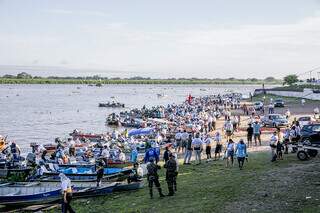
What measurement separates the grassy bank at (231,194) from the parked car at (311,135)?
160cm

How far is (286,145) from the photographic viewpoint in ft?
87.1

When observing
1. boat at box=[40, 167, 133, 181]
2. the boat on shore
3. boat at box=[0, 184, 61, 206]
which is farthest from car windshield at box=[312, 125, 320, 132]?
boat at box=[0, 184, 61, 206]

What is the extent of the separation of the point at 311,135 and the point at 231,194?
926 centimetres

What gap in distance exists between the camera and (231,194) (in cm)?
1788

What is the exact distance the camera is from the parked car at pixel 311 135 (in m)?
24.9

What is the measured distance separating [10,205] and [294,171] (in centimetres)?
1261

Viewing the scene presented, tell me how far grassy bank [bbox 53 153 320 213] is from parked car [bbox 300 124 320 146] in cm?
160

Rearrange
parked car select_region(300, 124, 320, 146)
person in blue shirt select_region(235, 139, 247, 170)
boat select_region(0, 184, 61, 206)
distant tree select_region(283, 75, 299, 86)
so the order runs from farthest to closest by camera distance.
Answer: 1. distant tree select_region(283, 75, 299, 86)
2. parked car select_region(300, 124, 320, 146)
3. person in blue shirt select_region(235, 139, 247, 170)
4. boat select_region(0, 184, 61, 206)

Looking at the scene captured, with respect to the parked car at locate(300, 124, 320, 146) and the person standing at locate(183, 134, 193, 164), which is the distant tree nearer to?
the parked car at locate(300, 124, 320, 146)

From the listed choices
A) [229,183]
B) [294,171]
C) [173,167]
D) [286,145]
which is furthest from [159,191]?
[286,145]

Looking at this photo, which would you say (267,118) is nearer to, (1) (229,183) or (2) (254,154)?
(2) (254,154)

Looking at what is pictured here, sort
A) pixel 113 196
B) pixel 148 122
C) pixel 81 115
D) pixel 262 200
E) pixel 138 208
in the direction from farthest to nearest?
pixel 81 115
pixel 148 122
pixel 113 196
pixel 138 208
pixel 262 200

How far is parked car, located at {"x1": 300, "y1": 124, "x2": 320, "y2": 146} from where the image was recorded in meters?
24.9

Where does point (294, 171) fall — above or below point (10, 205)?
above
